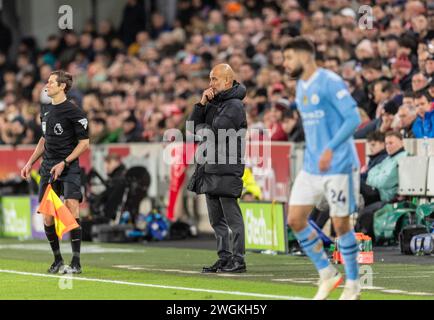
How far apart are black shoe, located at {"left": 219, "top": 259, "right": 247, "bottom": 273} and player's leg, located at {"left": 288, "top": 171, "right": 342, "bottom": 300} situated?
326 centimetres

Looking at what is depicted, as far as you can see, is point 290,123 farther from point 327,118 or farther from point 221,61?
point 327,118

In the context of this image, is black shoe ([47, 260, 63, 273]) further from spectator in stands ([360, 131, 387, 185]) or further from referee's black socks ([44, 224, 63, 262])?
spectator in stands ([360, 131, 387, 185])

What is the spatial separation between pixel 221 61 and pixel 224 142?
439 inches

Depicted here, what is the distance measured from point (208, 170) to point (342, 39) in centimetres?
843

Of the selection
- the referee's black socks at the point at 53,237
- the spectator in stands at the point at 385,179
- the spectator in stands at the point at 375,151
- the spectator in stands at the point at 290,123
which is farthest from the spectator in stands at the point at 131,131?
the referee's black socks at the point at 53,237

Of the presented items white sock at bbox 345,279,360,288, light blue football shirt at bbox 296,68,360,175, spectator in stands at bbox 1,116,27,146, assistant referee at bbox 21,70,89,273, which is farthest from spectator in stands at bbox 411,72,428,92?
spectator in stands at bbox 1,116,27,146

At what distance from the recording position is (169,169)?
21.7 metres

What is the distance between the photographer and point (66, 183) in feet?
45.3

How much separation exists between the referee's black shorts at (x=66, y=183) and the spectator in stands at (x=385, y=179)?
16.2 ft

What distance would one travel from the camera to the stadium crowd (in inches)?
758

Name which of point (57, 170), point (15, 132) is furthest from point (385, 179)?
point (15, 132)
